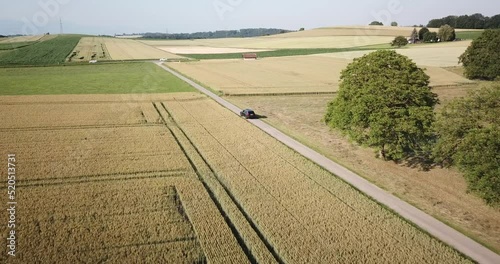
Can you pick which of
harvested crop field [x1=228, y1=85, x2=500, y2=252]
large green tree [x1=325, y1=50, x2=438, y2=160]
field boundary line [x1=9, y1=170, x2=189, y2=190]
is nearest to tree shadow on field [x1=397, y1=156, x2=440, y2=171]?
harvested crop field [x1=228, y1=85, x2=500, y2=252]

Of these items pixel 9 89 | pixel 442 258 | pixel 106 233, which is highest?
pixel 9 89

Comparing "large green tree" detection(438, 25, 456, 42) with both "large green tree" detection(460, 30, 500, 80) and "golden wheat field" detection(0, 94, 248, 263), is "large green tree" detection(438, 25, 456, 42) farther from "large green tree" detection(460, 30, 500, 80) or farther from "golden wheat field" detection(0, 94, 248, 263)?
"golden wheat field" detection(0, 94, 248, 263)

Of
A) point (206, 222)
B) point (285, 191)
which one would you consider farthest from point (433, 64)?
point (206, 222)

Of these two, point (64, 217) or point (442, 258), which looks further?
point (64, 217)

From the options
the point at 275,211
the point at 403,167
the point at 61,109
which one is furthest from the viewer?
the point at 61,109

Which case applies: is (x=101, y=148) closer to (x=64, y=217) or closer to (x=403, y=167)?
(x=64, y=217)

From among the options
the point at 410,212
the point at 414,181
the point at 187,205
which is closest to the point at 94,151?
the point at 187,205
